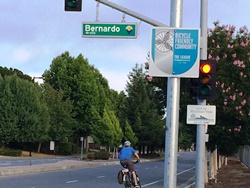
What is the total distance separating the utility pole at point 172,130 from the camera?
9.00m

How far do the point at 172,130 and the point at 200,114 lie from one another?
331 cm

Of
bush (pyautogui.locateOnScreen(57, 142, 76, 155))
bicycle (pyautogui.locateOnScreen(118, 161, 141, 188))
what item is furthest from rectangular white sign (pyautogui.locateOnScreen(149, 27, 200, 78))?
bush (pyautogui.locateOnScreen(57, 142, 76, 155))

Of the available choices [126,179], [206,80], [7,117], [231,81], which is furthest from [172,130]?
[7,117]

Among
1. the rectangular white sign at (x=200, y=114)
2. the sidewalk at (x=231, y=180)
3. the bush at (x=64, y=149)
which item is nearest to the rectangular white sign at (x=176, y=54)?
the rectangular white sign at (x=200, y=114)

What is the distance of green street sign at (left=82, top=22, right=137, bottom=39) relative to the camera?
1187 centimetres

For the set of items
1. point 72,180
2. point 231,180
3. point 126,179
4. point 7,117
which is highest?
point 7,117

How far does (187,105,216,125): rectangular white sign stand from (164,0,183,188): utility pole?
3.03 metres

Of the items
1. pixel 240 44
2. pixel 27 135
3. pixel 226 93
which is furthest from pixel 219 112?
pixel 27 135

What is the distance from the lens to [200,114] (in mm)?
12172

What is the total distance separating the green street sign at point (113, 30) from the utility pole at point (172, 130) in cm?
268

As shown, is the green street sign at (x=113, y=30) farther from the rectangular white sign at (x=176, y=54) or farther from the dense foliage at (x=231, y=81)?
the dense foliage at (x=231, y=81)

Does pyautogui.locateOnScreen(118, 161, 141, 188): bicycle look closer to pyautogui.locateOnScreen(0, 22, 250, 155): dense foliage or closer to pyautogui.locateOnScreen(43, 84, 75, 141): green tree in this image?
pyautogui.locateOnScreen(0, 22, 250, 155): dense foliage

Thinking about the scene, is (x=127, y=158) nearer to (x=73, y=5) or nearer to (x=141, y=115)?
(x=73, y=5)

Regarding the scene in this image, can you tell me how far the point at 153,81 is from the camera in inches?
1006
